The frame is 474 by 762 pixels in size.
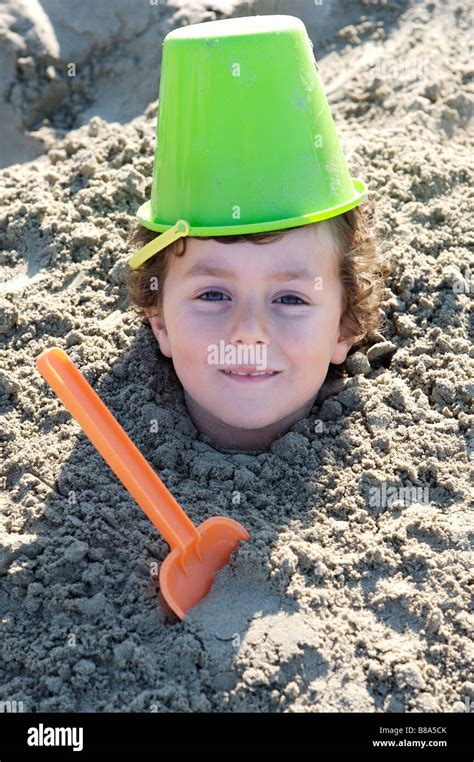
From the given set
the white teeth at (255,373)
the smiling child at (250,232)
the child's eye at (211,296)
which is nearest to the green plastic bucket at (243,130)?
the smiling child at (250,232)

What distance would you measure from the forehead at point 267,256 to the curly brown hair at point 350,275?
5cm

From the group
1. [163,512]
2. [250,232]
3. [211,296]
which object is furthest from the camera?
[211,296]

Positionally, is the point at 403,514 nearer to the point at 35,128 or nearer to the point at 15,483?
the point at 15,483

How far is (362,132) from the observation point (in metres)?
2.81

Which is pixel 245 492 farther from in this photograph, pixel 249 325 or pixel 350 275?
pixel 350 275

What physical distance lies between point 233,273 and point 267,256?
71 mm

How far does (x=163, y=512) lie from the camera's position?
1.71 meters

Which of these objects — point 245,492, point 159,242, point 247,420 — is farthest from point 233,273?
point 245,492

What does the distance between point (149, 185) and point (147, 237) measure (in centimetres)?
42

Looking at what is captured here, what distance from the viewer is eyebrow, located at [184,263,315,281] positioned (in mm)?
1888

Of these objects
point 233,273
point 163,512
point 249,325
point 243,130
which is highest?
point 243,130

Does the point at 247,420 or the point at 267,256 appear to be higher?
the point at 267,256

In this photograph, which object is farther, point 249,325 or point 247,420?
point 247,420
